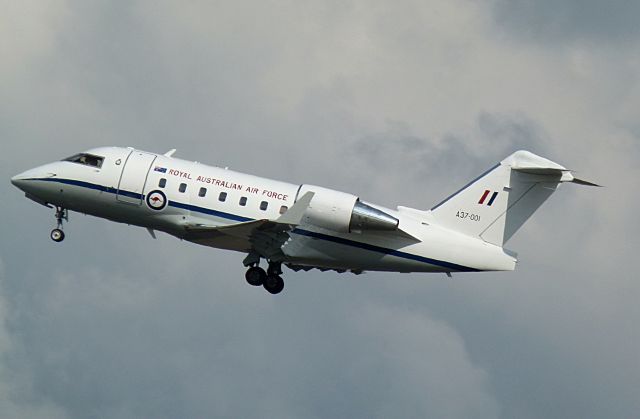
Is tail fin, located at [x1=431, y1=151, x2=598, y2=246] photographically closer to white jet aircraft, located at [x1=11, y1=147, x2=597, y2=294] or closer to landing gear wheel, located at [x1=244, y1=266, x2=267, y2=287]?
white jet aircraft, located at [x1=11, y1=147, x2=597, y2=294]

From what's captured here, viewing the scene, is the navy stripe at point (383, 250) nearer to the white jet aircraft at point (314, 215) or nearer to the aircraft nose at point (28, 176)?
the white jet aircraft at point (314, 215)

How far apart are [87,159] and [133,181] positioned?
84.2 inches

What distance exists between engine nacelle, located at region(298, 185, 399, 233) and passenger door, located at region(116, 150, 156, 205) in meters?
5.20

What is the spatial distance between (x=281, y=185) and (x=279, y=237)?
1806mm

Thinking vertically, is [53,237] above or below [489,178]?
below

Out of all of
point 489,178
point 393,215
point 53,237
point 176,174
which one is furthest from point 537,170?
point 53,237

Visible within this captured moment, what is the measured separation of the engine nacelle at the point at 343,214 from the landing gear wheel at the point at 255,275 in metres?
2.98

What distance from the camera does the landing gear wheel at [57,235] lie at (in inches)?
1870

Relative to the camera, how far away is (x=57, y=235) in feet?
156

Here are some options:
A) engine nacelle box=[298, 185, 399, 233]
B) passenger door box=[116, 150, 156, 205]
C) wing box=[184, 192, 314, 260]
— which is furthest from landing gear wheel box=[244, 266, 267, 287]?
passenger door box=[116, 150, 156, 205]

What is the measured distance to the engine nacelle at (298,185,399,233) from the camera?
4384 cm

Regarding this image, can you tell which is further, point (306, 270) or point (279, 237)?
point (306, 270)

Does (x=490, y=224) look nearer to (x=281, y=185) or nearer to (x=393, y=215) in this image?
(x=393, y=215)

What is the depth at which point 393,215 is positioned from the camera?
45344mm
